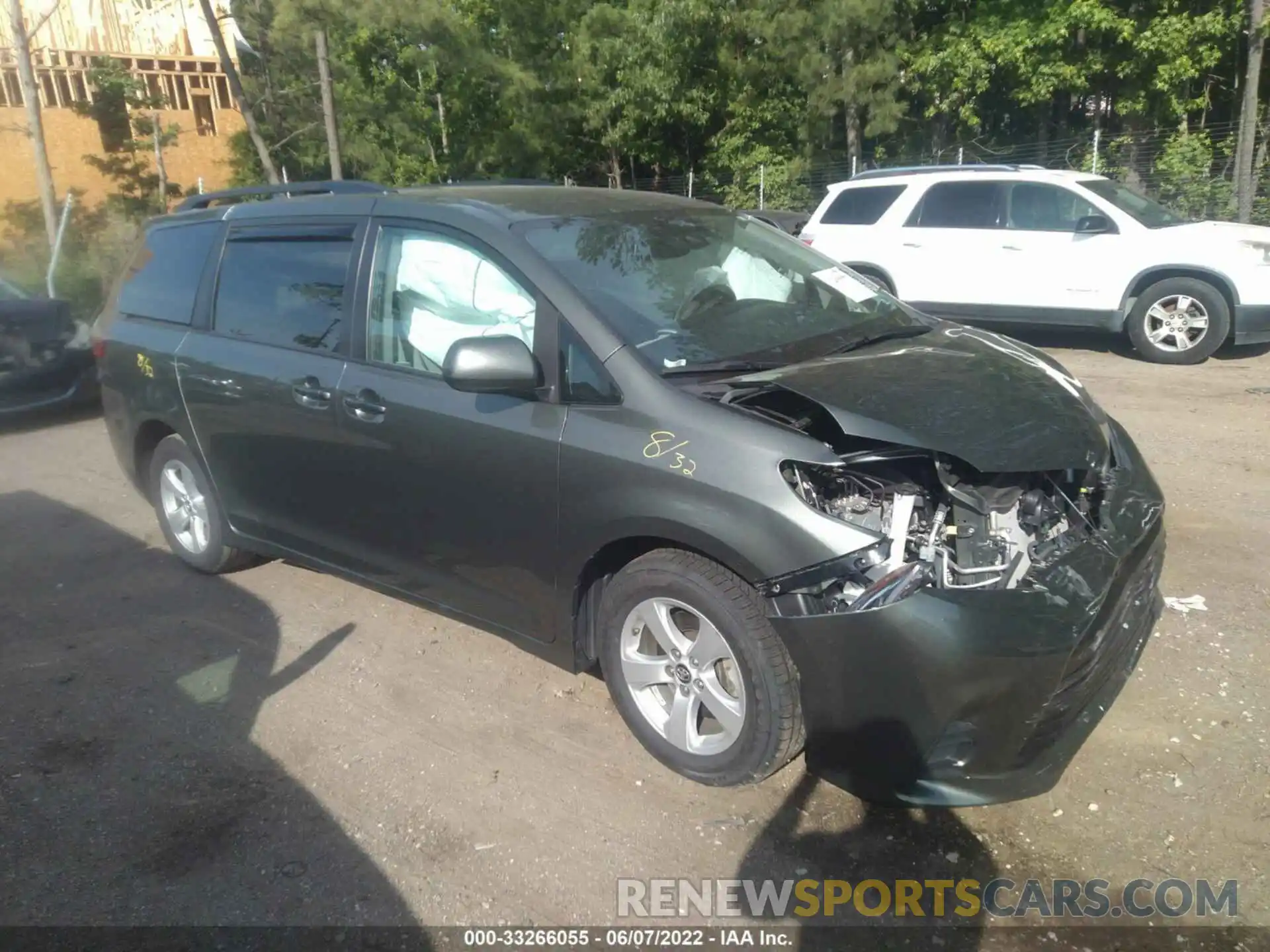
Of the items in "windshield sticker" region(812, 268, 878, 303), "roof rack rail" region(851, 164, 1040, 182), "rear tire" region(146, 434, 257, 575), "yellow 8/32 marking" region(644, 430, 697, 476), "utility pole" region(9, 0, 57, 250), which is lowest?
"rear tire" region(146, 434, 257, 575)

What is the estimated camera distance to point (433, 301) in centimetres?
380

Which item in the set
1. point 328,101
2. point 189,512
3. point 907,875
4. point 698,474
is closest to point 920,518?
point 698,474

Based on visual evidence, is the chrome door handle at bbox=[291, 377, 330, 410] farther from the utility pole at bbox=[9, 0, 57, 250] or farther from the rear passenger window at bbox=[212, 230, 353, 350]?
the utility pole at bbox=[9, 0, 57, 250]

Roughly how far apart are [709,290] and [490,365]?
3.21 feet

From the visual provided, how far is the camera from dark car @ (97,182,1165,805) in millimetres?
2750

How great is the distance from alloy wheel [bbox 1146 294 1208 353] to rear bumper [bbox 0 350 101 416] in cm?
957

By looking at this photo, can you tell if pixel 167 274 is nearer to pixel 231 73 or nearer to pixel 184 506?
pixel 184 506

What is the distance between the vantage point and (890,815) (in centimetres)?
305

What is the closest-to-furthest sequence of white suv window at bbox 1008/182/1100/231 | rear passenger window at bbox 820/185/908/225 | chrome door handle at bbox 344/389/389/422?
chrome door handle at bbox 344/389/389/422 < white suv window at bbox 1008/182/1100/231 < rear passenger window at bbox 820/185/908/225

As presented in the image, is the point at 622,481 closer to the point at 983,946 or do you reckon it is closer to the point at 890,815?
the point at 890,815

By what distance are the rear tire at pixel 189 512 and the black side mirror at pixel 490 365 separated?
7.16 feet

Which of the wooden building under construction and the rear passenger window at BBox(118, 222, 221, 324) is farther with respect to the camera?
the wooden building under construction

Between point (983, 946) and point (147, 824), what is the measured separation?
2568 millimetres

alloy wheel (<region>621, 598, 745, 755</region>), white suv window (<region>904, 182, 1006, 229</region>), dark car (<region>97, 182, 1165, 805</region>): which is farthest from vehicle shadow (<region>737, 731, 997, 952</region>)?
white suv window (<region>904, 182, 1006, 229</region>)
